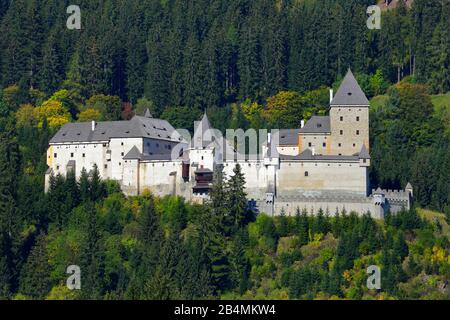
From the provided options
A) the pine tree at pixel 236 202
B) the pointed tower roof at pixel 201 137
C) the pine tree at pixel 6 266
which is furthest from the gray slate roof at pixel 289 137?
the pine tree at pixel 6 266

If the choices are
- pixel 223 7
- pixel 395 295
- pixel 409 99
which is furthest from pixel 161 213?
pixel 223 7

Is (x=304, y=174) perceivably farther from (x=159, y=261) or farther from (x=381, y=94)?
(x=381, y=94)

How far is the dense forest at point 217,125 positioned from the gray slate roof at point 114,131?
2908 mm

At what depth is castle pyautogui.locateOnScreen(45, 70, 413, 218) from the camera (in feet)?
259

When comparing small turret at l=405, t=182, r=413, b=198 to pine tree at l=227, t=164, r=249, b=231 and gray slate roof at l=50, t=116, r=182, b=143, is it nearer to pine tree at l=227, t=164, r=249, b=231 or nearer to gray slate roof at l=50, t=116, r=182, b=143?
pine tree at l=227, t=164, r=249, b=231

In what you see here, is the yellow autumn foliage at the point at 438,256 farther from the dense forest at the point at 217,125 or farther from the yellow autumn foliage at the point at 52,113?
the yellow autumn foliage at the point at 52,113

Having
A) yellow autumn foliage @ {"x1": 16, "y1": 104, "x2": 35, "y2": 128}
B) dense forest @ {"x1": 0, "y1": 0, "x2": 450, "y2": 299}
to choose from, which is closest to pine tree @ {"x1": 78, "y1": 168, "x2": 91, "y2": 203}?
dense forest @ {"x1": 0, "y1": 0, "x2": 450, "y2": 299}

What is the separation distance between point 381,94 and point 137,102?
19784 mm

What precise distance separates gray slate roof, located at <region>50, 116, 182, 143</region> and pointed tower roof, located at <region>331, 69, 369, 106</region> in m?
11.7

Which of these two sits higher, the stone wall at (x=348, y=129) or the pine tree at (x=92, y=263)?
the stone wall at (x=348, y=129)

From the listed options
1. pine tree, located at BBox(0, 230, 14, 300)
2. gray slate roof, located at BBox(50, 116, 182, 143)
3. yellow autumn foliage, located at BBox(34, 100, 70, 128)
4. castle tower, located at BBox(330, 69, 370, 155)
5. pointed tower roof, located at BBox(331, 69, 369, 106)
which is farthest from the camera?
yellow autumn foliage, located at BBox(34, 100, 70, 128)

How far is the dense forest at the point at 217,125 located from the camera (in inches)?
2972

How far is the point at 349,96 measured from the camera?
84562 millimetres

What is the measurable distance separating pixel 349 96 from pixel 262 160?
27.2 feet
